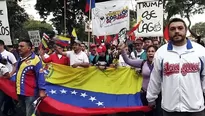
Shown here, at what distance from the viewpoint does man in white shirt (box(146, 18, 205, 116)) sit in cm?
444

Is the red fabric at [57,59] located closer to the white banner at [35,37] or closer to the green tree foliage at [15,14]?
the white banner at [35,37]

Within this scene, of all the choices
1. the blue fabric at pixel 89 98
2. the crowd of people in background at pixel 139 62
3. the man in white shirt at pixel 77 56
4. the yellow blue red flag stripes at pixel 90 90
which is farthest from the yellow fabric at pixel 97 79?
the man in white shirt at pixel 77 56

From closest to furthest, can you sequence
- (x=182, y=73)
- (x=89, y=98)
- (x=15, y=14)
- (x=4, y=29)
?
1. (x=182, y=73)
2. (x=89, y=98)
3. (x=4, y=29)
4. (x=15, y=14)

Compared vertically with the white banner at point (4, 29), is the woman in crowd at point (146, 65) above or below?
below

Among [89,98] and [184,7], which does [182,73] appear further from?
[184,7]

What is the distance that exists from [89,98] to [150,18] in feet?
15.4

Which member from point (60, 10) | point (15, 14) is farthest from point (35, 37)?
point (60, 10)

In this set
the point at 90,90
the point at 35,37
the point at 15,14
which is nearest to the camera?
the point at 90,90

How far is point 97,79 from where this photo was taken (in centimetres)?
884

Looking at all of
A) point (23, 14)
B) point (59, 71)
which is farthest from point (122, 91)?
point (23, 14)

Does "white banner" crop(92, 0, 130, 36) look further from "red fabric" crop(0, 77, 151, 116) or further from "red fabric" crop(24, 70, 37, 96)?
"red fabric" crop(24, 70, 37, 96)

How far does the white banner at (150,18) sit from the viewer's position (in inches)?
474

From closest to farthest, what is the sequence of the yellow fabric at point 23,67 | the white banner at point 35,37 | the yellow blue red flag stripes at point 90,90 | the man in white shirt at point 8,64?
the yellow fabric at point 23,67, the yellow blue red flag stripes at point 90,90, the man in white shirt at point 8,64, the white banner at point 35,37

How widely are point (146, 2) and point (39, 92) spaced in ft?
22.6
